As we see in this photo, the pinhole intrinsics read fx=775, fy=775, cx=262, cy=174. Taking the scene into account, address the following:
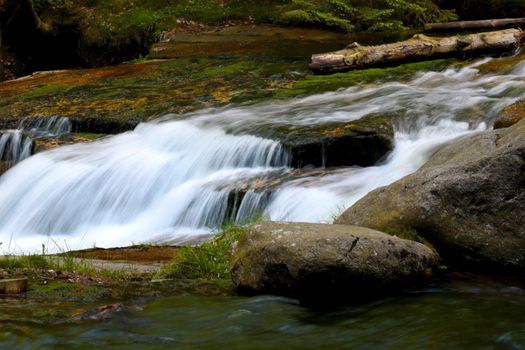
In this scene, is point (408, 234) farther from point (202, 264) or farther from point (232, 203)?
point (232, 203)

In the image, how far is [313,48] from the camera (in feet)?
62.1

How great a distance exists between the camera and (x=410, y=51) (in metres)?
16.0

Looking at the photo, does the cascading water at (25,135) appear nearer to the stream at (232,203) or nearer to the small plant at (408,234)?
the stream at (232,203)

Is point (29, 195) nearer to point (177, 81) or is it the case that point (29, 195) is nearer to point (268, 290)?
point (177, 81)

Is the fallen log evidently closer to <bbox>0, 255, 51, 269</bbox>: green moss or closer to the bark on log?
the bark on log

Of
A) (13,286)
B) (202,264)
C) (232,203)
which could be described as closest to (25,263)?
(13,286)

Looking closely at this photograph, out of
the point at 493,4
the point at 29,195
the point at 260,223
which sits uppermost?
the point at 493,4

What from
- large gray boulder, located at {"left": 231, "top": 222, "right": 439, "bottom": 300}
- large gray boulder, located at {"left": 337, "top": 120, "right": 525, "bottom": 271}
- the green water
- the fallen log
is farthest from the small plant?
the fallen log

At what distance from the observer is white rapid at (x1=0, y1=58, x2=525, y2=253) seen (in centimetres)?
995

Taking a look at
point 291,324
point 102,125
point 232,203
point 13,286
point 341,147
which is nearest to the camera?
point 291,324

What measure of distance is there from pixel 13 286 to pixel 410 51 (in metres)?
11.7

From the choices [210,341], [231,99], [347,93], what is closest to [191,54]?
[231,99]

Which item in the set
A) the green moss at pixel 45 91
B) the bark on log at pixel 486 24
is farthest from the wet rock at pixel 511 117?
the bark on log at pixel 486 24

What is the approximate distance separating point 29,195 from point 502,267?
764cm
